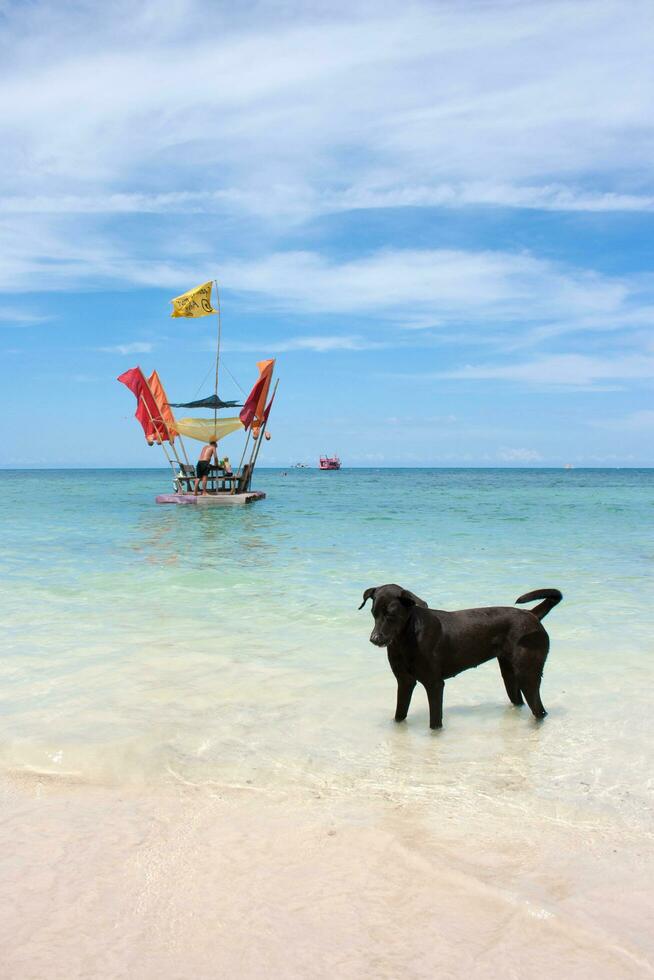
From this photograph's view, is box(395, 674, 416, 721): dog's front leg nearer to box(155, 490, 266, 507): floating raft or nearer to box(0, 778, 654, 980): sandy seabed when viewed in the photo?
box(0, 778, 654, 980): sandy seabed

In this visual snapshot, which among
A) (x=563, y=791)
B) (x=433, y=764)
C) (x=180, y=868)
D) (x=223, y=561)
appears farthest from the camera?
(x=223, y=561)

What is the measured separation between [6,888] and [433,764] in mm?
2345

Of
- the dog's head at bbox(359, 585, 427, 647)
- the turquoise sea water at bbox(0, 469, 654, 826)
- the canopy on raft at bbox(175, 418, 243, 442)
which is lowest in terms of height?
the turquoise sea water at bbox(0, 469, 654, 826)

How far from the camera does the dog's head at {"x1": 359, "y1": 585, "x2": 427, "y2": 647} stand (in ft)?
13.9

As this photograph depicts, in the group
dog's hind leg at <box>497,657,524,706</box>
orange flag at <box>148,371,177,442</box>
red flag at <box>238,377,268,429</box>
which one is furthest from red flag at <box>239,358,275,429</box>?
dog's hind leg at <box>497,657,524,706</box>

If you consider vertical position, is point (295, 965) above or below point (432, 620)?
below

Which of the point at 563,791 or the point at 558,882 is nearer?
the point at 558,882

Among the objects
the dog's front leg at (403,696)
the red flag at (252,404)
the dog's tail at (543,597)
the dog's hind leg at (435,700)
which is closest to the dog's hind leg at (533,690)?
the dog's tail at (543,597)

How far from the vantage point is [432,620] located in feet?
14.9

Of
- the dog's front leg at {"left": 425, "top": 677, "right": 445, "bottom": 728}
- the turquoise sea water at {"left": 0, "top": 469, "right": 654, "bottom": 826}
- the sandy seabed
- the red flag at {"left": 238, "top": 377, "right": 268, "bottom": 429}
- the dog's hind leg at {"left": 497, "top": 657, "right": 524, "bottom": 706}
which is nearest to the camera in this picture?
the sandy seabed

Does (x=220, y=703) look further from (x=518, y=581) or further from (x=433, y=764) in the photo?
(x=518, y=581)

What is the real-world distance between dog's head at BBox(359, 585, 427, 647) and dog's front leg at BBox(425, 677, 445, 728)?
497mm

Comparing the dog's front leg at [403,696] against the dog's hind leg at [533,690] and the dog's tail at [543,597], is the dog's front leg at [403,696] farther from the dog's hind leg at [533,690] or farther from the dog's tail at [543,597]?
the dog's tail at [543,597]

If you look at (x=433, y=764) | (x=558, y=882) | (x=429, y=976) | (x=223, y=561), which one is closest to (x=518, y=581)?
(x=223, y=561)
